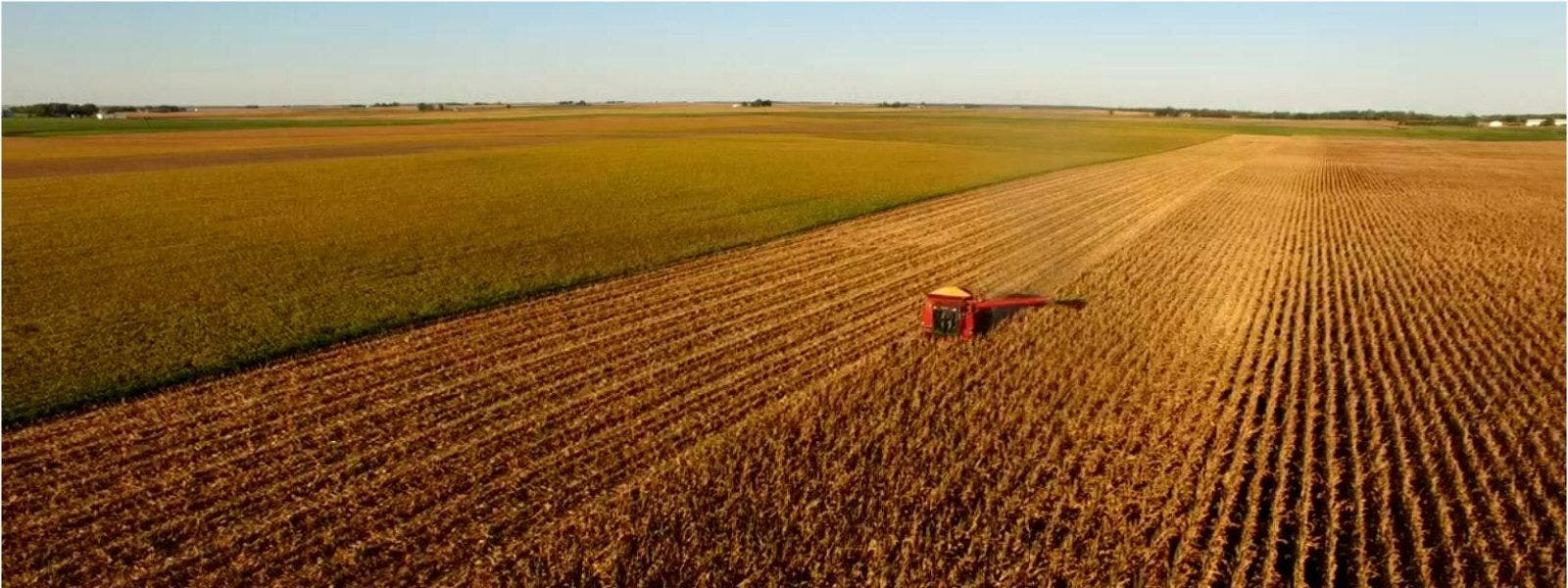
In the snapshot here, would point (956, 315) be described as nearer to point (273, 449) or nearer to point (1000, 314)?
point (1000, 314)

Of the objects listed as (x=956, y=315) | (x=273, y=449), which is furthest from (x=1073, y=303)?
(x=273, y=449)

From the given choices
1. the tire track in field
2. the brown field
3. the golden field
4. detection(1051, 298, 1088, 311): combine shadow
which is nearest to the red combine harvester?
the brown field

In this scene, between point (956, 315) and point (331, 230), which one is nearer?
point (956, 315)

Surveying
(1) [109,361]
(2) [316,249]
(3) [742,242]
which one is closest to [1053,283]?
(3) [742,242]

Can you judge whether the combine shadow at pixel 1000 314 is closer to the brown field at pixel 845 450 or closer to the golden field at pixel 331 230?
the brown field at pixel 845 450

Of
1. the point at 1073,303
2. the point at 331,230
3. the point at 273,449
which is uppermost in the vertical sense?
the point at 331,230

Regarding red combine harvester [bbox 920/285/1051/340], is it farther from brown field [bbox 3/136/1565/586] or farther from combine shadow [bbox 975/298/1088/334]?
brown field [bbox 3/136/1565/586]
